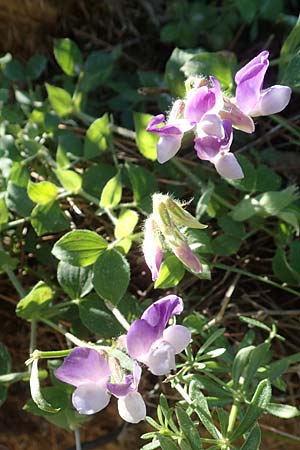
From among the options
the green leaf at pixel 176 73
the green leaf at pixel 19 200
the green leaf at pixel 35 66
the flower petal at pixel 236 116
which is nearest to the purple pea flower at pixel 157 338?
the flower petal at pixel 236 116

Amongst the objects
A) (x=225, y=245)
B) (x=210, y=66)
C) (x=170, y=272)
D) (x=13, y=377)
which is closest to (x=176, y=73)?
(x=210, y=66)

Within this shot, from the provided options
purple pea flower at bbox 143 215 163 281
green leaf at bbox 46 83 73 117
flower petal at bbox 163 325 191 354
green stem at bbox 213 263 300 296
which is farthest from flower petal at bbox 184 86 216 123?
green leaf at bbox 46 83 73 117

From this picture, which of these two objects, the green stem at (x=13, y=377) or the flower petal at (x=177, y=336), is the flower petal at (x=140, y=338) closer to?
the flower petal at (x=177, y=336)

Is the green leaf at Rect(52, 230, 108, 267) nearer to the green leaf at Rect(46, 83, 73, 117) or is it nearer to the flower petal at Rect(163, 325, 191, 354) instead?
the flower petal at Rect(163, 325, 191, 354)

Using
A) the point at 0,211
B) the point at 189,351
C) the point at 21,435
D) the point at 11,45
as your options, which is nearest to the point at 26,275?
the point at 0,211

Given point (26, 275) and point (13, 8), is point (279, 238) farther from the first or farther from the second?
point (13, 8)
